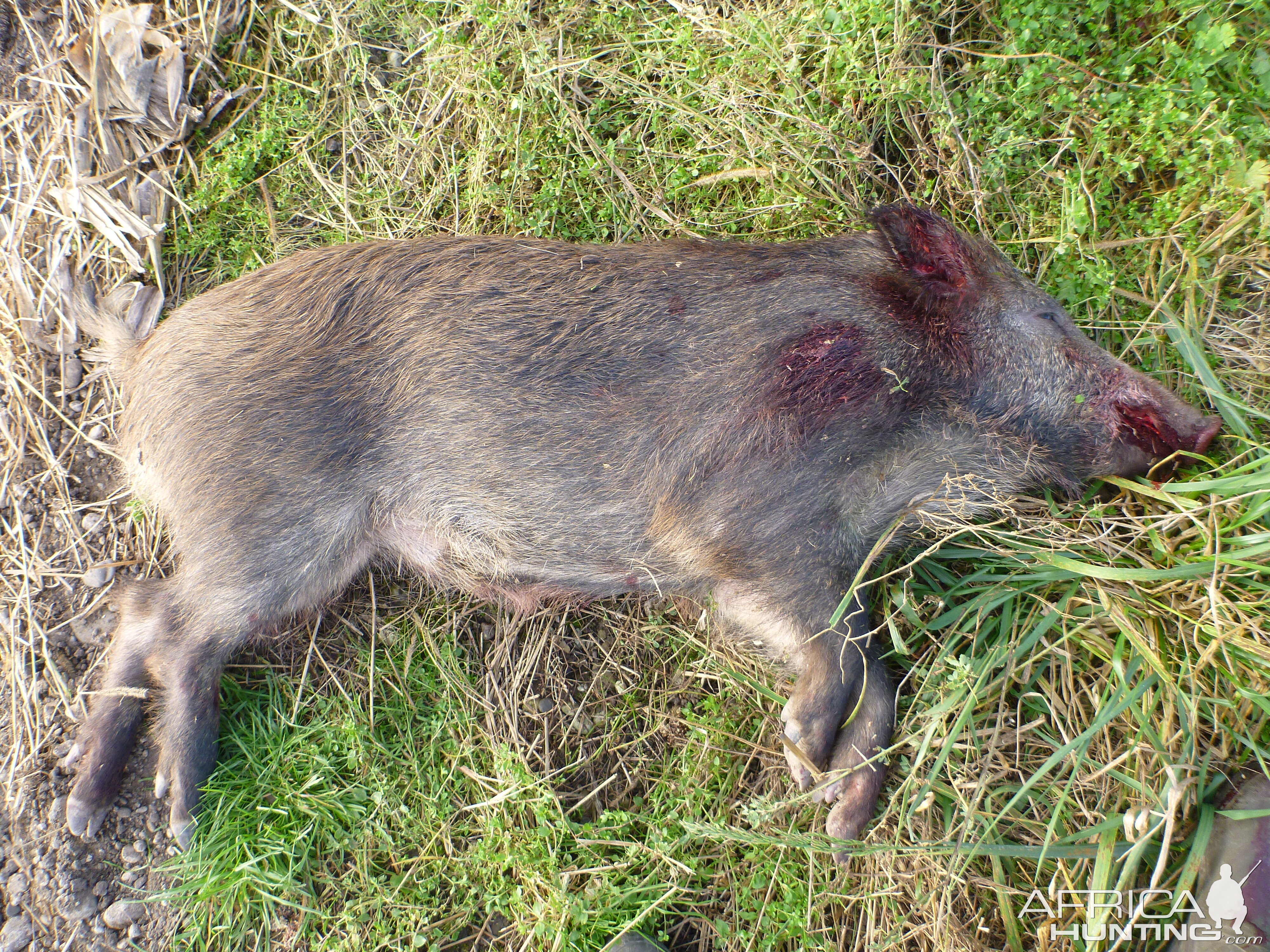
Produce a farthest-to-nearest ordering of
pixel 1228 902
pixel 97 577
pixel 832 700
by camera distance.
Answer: pixel 97 577 → pixel 832 700 → pixel 1228 902

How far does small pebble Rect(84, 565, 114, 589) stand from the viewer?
3650 millimetres

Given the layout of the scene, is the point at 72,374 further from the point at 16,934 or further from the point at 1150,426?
the point at 1150,426

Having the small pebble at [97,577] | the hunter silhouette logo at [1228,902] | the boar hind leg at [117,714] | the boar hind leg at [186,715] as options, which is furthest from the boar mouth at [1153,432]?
the small pebble at [97,577]

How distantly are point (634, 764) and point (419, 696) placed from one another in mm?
1059

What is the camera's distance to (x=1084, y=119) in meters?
3.54

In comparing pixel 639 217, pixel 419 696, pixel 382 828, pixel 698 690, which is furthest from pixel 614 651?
pixel 639 217

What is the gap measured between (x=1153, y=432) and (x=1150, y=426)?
0.02 m

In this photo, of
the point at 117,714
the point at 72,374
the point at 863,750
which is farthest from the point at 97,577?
the point at 863,750

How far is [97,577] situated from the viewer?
12.0 feet

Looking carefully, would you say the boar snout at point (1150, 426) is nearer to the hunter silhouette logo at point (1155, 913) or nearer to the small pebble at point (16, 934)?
the hunter silhouette logo at point (1155, 913)

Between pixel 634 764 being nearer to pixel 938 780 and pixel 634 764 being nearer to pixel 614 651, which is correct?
pixel 614 651

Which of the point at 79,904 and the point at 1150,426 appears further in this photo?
the point at 79,904

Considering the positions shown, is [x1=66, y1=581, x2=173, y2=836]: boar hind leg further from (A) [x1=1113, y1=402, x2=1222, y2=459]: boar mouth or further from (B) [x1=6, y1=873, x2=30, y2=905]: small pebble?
(A) [x1=1113, y1=402, x2=1222, y2=459]: boar mouth

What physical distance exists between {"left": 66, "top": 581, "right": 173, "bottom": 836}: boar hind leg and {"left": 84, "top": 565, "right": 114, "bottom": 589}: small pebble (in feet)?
1.03
